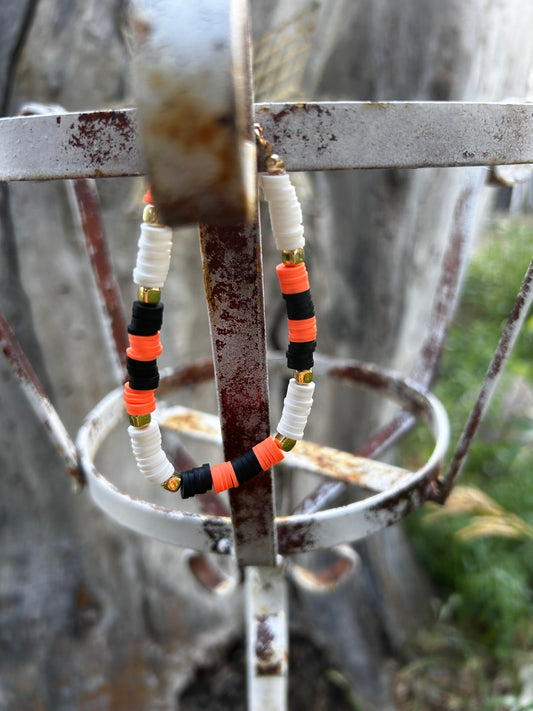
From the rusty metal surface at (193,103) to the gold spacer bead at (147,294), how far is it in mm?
112

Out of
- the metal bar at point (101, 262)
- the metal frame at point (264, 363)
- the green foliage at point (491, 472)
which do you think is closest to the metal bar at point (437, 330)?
the metal frame at point (264, 363)

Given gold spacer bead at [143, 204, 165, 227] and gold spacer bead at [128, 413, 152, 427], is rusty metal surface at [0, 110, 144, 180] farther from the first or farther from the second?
gold spacer bead at [128, 413, 152, 427]

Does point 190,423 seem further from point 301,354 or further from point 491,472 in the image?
point 491,472

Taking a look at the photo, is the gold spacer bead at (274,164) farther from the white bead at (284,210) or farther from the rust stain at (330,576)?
the rust stain at (330,576)

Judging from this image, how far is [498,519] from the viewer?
1473mm

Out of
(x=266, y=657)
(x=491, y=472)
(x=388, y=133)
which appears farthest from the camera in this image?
(x=491, y=472)

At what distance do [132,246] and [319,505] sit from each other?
2.14 feet

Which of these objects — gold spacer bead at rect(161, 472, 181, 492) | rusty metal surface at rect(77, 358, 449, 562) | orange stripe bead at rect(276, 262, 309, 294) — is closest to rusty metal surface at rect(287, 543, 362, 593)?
rusty metal surface at rect(77, 358, 449, 562)

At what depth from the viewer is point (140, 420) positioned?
46cm

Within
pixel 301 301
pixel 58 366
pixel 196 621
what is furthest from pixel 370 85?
pixel 196 621

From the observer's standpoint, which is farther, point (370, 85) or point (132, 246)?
point (370, 85)

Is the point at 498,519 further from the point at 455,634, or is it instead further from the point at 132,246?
the point at 132,246

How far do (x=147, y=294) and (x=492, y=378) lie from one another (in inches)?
14.4

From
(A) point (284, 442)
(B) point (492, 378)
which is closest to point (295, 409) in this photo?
(A) point (284, 442)
